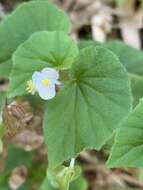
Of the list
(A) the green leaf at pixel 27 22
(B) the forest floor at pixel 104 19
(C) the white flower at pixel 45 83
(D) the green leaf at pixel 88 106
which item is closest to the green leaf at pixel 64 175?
(D) the green leaf at pixel 88 106

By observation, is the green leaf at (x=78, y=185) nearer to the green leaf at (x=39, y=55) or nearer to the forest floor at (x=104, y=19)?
the green leaf at (x=39, y=55)

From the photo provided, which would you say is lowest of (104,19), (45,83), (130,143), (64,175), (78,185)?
(78,185)

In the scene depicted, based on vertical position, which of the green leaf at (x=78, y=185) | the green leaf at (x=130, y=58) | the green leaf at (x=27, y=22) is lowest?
the green leaf at (x=78, y=185)

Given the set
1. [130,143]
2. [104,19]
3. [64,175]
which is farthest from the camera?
[104,19]

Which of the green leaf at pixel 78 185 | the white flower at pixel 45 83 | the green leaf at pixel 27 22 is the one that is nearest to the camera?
the white flower at pixel 45 83

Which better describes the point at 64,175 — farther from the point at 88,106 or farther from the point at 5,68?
the point at 5,68

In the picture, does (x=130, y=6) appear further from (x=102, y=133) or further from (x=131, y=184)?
(x=102, y=133)

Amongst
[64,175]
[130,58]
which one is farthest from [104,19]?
[64,175]
